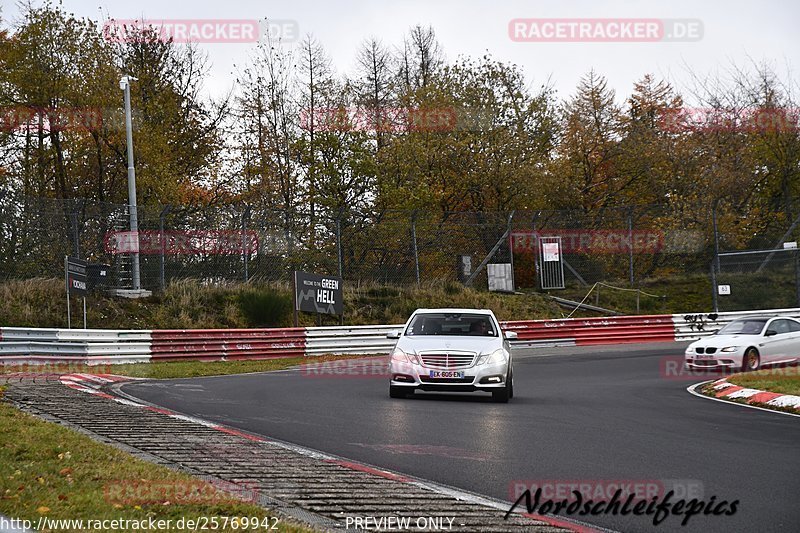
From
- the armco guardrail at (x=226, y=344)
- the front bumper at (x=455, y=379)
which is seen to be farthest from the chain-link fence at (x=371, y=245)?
the front bumper at (x=455, y=379)

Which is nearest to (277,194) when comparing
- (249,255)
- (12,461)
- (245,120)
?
(245,120)

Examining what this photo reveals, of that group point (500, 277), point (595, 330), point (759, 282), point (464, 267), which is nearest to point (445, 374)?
point (595, 330)

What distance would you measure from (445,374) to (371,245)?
1702cm

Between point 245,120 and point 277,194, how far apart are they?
443 centimetres

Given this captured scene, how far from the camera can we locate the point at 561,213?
1399 inches

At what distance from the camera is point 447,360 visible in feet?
49.9

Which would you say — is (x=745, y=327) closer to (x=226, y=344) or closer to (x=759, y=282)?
(x=226, y=344)

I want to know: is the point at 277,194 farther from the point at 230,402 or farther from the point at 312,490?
the point at 312,490

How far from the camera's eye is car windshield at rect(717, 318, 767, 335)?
845 inches

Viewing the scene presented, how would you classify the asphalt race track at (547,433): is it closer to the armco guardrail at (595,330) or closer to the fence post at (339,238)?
the armco guardrail at (595,330)

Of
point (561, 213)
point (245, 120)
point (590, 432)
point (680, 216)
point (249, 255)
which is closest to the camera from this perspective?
point (590, 432)

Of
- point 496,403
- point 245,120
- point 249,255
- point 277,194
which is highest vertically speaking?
point 245,120

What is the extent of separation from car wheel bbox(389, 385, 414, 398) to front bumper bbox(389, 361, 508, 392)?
0.26ft

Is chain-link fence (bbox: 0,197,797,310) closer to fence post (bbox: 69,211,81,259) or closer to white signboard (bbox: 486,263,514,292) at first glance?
fence post (bbox: 69,211,81,259)
